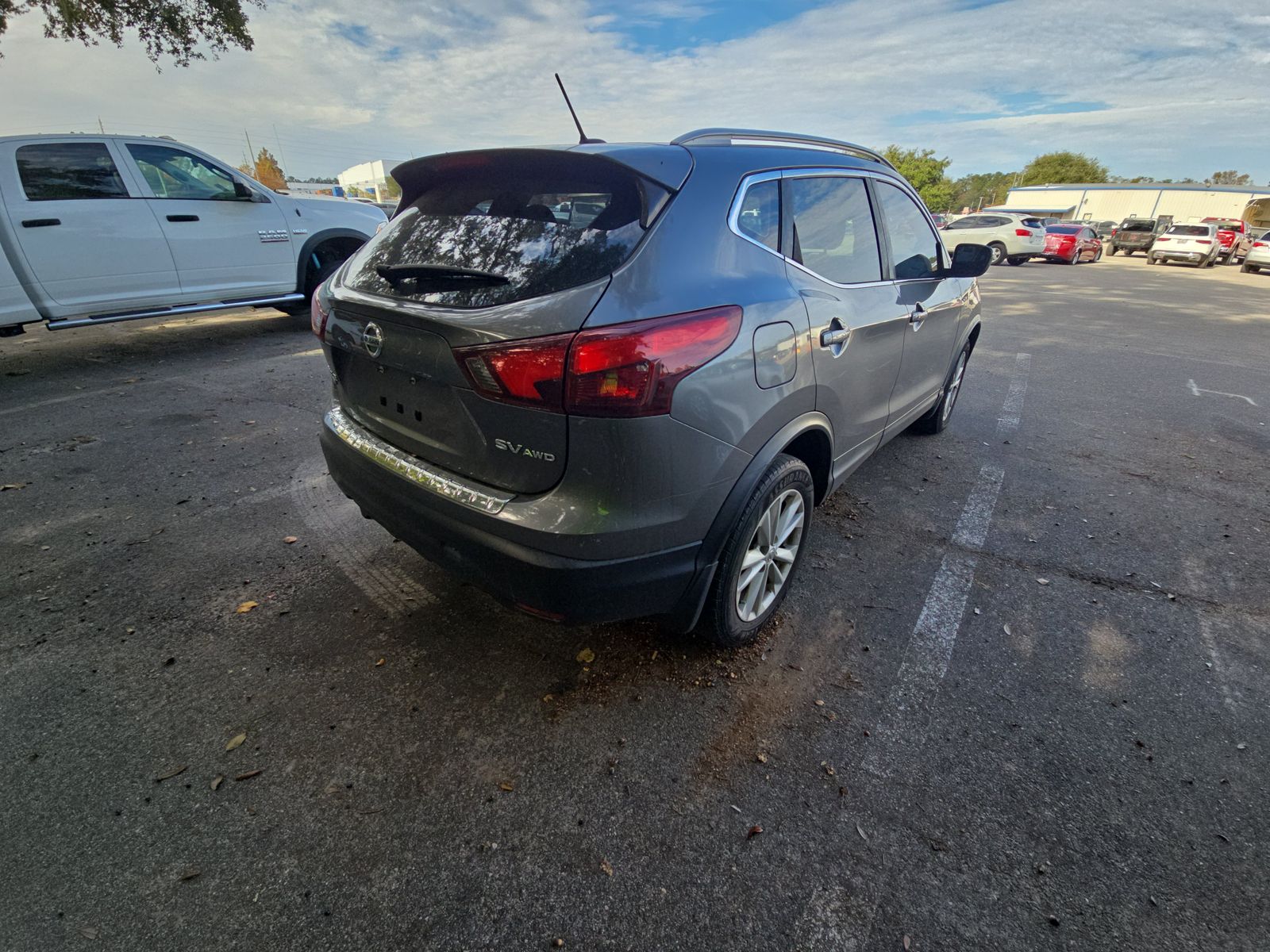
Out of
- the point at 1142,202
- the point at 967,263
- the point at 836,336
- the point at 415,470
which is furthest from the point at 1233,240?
the point at 1142,202

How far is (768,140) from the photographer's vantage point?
8.41 ft

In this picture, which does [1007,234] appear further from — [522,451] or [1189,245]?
[522,451]

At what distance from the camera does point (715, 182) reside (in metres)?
2.05

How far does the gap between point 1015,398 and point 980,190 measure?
438 feet

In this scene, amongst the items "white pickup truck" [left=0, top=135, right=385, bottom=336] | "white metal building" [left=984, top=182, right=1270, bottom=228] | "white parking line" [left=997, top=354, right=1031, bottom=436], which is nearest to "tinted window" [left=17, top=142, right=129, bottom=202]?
"white pickup truck" [left=0, top=135, right=385, bottom=336]

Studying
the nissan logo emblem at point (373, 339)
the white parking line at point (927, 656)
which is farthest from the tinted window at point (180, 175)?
the white parking line at point (927, 656)

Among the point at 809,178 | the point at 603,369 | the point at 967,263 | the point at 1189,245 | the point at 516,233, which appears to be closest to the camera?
the point at 603,369

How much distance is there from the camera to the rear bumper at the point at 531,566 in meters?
1.81

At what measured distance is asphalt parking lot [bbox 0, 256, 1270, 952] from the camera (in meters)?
1.59

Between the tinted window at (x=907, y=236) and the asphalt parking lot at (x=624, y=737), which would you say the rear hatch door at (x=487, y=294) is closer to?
the asphalt parking lot at (x=624, y=737)

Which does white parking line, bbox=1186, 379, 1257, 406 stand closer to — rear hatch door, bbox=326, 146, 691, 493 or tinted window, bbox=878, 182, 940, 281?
tinted window, bbox=878, 182, 940, 281

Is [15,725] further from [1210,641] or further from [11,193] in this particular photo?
[11,193]

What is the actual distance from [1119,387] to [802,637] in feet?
19.8

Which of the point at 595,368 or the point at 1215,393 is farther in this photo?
the point at 1215,393
